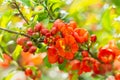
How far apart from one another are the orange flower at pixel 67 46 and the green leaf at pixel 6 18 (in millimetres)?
312

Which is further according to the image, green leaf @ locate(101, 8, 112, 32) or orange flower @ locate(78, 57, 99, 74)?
green leaf @ locate(101, 8, 112, 32)

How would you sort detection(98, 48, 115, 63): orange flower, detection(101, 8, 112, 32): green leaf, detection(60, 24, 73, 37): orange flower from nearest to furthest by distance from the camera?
detection(60, 24, 73, 37): orange flower, detection(98, 48, 115, 63): orange flower, detection(101, 8, 112, 32): green leaf

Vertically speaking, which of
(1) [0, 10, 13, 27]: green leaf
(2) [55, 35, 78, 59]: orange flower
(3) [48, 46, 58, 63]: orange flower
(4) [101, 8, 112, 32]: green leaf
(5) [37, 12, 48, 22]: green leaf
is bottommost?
(3) [48, 46, 58, 63]: orange flower

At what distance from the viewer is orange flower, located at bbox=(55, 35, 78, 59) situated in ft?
5.13

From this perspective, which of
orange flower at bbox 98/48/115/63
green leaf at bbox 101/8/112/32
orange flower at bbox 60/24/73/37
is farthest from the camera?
green leaf at bbox 101/8/112/32

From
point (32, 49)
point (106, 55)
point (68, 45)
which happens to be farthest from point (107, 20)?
point (32, 49)

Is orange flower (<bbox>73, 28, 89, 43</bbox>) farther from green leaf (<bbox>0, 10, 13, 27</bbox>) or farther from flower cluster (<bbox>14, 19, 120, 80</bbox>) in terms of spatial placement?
green leaf (<bbox>0, 10, 13, 27</bbox>)

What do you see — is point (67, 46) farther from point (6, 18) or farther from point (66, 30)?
point (6, 18)

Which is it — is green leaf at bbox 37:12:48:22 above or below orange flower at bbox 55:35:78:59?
above

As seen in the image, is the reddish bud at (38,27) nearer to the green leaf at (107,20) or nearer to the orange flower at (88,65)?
the orange flower at (88,65)

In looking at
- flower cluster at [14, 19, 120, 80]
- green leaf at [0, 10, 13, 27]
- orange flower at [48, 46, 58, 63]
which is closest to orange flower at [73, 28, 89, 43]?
flower cluster at [14, 19, 120, 80]

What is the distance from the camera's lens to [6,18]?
1.79 m

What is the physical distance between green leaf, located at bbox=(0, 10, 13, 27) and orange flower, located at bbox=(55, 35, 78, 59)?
1.02 ft

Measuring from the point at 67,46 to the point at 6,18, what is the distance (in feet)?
1.14
